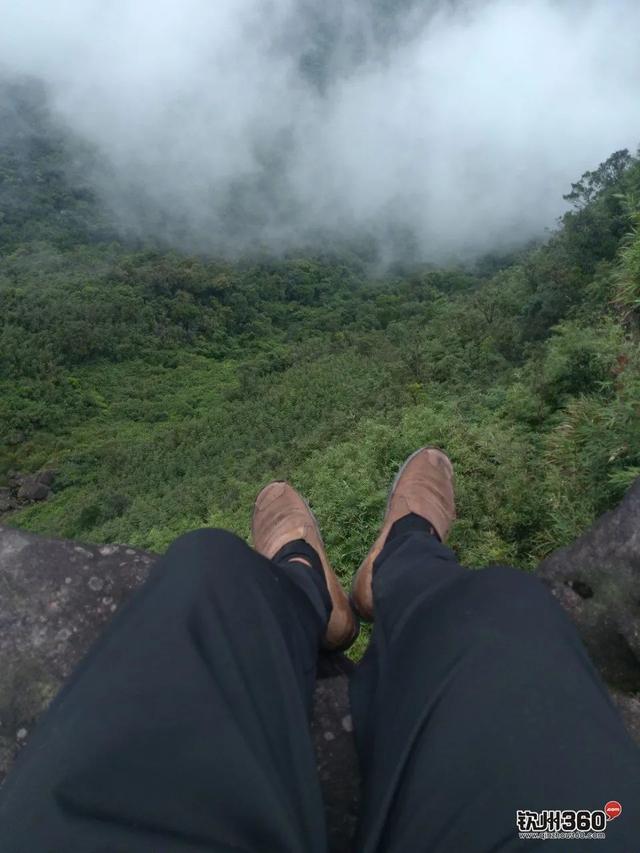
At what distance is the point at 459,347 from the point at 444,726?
9.29 metres

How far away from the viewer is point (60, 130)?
10606cm

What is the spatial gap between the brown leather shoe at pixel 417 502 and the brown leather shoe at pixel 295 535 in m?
0.08

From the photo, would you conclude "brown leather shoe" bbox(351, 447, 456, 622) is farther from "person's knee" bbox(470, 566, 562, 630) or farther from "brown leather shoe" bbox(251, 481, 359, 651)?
"person's knee" bbox(470, 566, 562, 630)

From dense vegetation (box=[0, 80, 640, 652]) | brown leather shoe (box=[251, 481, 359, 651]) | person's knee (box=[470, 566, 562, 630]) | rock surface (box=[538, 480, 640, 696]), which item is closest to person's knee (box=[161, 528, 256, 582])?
person's knee (box=[470, 566, 562, 630])

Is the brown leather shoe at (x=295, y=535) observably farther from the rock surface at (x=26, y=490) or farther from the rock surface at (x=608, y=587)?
the rock surface at (x=26, y=490)

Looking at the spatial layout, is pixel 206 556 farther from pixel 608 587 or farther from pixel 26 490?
pixel 26 490

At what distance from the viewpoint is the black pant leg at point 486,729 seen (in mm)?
1059

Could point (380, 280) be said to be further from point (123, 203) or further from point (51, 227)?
point (123, 203)

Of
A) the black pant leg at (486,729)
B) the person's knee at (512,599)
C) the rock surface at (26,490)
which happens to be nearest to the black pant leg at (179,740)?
the black pant leg at (486,729)

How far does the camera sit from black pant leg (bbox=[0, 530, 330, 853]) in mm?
1026

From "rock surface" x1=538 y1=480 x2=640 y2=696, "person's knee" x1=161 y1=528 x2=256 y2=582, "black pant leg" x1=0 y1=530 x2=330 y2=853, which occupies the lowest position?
"rock surface" x1=538 y1=480 x2=640 y2=696

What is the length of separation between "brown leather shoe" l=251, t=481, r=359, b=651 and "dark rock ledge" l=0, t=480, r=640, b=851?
102mm

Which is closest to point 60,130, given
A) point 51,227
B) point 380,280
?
point 51,227

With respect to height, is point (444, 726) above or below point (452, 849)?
above
